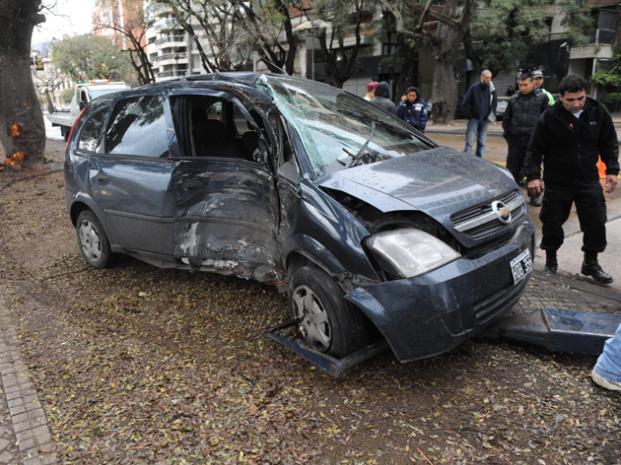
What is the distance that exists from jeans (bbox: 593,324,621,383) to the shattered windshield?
1.70m

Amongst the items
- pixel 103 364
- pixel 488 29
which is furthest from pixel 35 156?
pixel 488 29

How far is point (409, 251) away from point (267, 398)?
1164mm

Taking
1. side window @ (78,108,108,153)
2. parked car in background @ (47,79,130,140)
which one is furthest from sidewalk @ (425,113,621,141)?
side window @ (78,108,108,153)

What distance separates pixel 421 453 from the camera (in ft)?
8.34

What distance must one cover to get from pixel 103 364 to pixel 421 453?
2.14m

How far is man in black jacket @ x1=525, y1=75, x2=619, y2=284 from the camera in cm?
429

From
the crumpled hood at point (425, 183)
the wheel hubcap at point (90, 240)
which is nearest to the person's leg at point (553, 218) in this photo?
the crumpled hood at point (425, 183)

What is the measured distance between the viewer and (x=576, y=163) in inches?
171

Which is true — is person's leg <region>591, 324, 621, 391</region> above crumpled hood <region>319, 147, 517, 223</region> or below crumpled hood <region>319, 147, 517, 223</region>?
below

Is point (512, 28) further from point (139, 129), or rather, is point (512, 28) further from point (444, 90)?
point (139, 129)

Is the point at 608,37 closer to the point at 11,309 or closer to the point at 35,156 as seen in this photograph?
the point at 35,156

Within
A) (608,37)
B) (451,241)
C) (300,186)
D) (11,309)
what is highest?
(608,37)

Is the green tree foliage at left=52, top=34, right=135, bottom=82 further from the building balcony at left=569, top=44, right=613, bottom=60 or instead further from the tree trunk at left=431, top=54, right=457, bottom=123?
the building balcony at left=569, top=44, right=613, bottom=60

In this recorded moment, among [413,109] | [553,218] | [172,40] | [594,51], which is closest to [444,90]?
[594,51]
